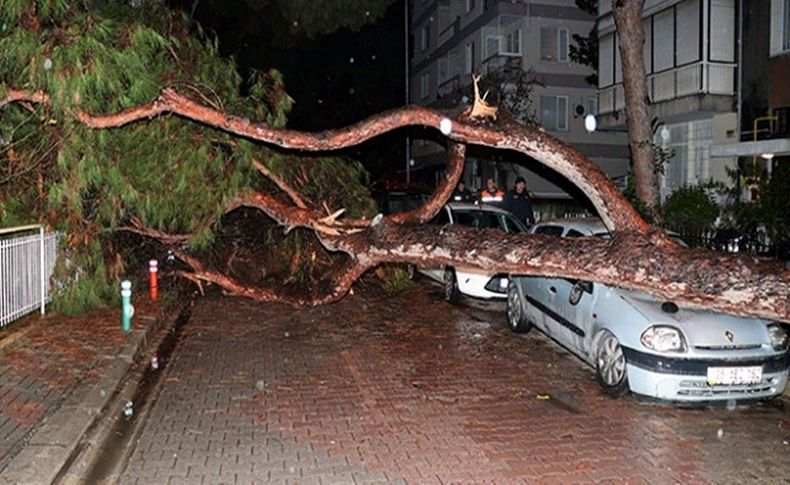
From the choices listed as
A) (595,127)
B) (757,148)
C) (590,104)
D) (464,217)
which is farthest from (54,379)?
(590,104)

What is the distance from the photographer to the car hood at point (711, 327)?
693 cm

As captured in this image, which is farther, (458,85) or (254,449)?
(458,85)

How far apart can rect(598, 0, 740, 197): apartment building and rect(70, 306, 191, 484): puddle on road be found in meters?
15.1

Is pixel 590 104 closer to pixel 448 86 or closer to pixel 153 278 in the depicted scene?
pixel 448 86

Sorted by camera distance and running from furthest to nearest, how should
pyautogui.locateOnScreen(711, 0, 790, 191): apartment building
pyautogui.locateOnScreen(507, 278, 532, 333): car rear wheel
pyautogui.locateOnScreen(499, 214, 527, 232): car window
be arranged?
1. pyautogui.locateOnScreen(711, 0, 790, 191): apartment building
2. pyautogui.locateOnScreen(499, 214, 527, 232): car window
3. pyautogui.locateOnScreen(507, 278, 532, 333): car rear wheel

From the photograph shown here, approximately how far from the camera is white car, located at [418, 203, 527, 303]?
12.2 m

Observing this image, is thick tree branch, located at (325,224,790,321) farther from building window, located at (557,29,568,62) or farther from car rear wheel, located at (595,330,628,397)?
building window, located at (557,29,568,62)

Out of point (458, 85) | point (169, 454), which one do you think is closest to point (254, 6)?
point (458, 85)

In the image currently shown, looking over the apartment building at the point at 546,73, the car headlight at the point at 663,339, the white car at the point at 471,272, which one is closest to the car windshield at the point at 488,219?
the white car at the point at 471,272

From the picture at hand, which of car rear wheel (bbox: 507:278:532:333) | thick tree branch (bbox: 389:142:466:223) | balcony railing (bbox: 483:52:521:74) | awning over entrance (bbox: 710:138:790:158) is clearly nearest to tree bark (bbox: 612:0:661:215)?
awning over entrance (bbox: 710:138:790:158)

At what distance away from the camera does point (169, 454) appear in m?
5.86

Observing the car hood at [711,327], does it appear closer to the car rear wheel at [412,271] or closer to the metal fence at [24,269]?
the car rear wheel at [412,271]

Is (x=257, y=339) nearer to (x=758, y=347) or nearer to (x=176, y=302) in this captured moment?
(x=176, y=302)

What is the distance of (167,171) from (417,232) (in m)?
4.98
